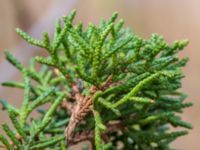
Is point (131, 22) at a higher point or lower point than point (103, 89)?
higher

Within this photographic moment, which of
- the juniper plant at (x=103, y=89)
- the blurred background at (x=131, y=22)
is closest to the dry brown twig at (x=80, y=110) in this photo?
the juniper plant at (x=103, y=89)

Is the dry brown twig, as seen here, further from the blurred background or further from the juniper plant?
the blurred background

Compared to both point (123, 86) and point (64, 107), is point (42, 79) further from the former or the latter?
point (123, 86)

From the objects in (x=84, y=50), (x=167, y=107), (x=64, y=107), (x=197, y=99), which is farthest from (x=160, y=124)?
(x=197, y=99)

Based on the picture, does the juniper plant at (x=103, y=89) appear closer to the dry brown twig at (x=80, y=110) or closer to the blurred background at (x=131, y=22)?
the dry brown twig at (x=80, y=110)

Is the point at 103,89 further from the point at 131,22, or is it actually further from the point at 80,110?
the point at 131,22

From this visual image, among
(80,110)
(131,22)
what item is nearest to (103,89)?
(80,110)

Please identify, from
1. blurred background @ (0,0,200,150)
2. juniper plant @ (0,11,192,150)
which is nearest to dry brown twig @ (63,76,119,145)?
juniper plant @ (0,11,192,150)
